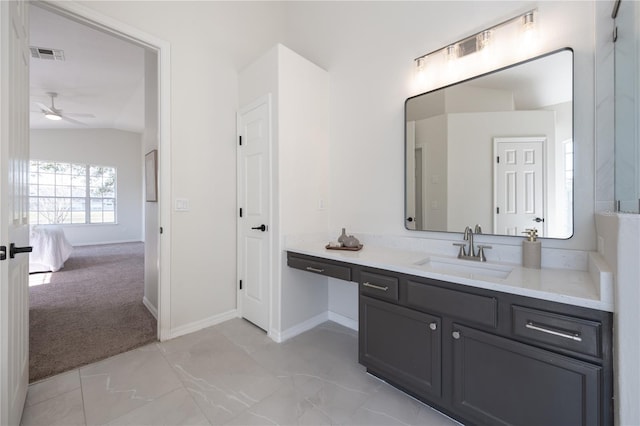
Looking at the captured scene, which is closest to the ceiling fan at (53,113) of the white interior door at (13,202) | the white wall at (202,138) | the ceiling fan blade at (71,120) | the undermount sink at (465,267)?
the ceiling fan blade at (71,120)

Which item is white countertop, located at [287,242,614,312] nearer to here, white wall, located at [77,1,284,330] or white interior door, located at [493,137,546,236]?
white interior door, located at [493,137,546,236]

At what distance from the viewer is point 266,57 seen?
242 cm

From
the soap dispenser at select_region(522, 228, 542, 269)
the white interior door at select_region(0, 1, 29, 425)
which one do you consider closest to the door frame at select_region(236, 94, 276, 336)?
the white interior door at select_region(0, 1, 29, 425)

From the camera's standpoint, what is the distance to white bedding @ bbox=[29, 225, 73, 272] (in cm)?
445

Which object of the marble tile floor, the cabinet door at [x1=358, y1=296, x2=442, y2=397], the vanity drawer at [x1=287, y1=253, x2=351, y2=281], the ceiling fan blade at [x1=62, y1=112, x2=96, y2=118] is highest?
the ceiling fan blade at [x1=62, y1=112, x2=96, y2=118]

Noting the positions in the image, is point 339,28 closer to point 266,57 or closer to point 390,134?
point 266,57

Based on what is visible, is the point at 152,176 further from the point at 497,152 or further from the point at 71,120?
the point at 71,120

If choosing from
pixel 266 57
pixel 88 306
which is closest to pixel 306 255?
pixel 266 57

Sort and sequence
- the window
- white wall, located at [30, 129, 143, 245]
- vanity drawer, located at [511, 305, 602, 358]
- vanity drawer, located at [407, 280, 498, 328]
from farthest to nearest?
white wall, located at [30, 129, 143, 245] → the window → vanity drawer, located at [407, 280, 498, 328] → vanity drawer, located at [511, 305, 602, 358]

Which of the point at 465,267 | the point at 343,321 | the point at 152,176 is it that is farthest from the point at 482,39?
the point at 152,176

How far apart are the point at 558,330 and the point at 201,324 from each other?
8.34 feet

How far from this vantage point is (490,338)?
1.29m

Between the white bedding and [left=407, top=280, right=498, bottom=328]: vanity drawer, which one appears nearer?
[left=407, top=280, right=498, bottom=328]: vanity drawer

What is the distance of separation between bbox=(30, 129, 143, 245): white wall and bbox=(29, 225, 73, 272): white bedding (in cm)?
313
